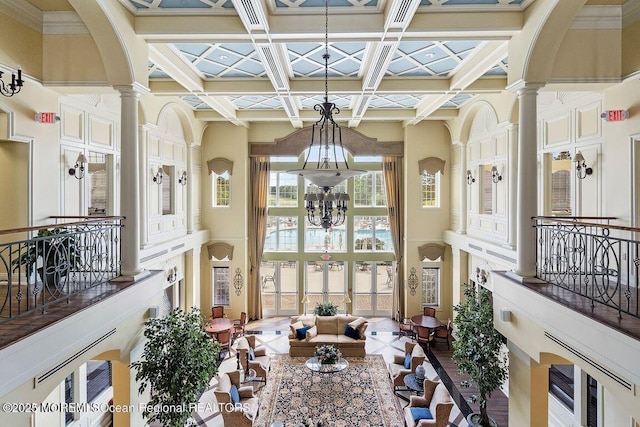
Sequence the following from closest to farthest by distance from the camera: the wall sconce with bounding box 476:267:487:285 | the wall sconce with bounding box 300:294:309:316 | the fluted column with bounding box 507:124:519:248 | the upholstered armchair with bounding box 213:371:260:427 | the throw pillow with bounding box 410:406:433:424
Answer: the upholstered armchair with bounding box 213:371:260:427 < the throw pillow with bounding box 410:406:433:424 < the fluted column with bounding box 507:124:519:248 < the wall sconce with bounding box 476:267:487:285 < the wall sconce with bounding box 300:294:309:316

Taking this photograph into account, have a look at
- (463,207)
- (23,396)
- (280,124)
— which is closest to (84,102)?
(23,396)

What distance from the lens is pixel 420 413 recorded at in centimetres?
681

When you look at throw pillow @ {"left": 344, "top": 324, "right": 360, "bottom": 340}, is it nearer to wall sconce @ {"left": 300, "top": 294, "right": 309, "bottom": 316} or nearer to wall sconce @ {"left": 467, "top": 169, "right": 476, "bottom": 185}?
wall sconce @ {"left": 300, "top": 294, "right": 309, "bottom": 316}

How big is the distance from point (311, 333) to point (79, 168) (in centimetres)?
697

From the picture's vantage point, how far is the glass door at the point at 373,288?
12.9 meters

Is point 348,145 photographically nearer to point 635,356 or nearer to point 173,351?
point 173,351

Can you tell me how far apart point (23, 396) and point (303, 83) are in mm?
7015

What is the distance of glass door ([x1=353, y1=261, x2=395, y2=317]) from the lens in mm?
12869

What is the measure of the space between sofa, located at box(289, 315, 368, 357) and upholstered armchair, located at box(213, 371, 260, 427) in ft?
8.48

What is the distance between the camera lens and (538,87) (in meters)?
5.00

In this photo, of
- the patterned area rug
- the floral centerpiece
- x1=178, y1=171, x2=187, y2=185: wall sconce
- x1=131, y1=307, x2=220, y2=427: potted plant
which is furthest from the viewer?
x1=178, y1=171, x2=187, y2=185: wall sconce

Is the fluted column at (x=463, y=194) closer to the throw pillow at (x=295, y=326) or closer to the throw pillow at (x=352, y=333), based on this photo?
the throw pillow at (x=352, y=333)

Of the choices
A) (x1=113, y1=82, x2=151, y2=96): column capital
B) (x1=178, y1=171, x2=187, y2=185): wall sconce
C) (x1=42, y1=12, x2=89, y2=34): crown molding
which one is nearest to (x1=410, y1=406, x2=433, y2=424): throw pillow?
(x1=113, y1=82, x2=151, y2=96): column capital

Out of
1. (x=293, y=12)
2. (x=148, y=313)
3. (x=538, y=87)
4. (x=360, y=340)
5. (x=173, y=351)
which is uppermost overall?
(x=293, y=12)
